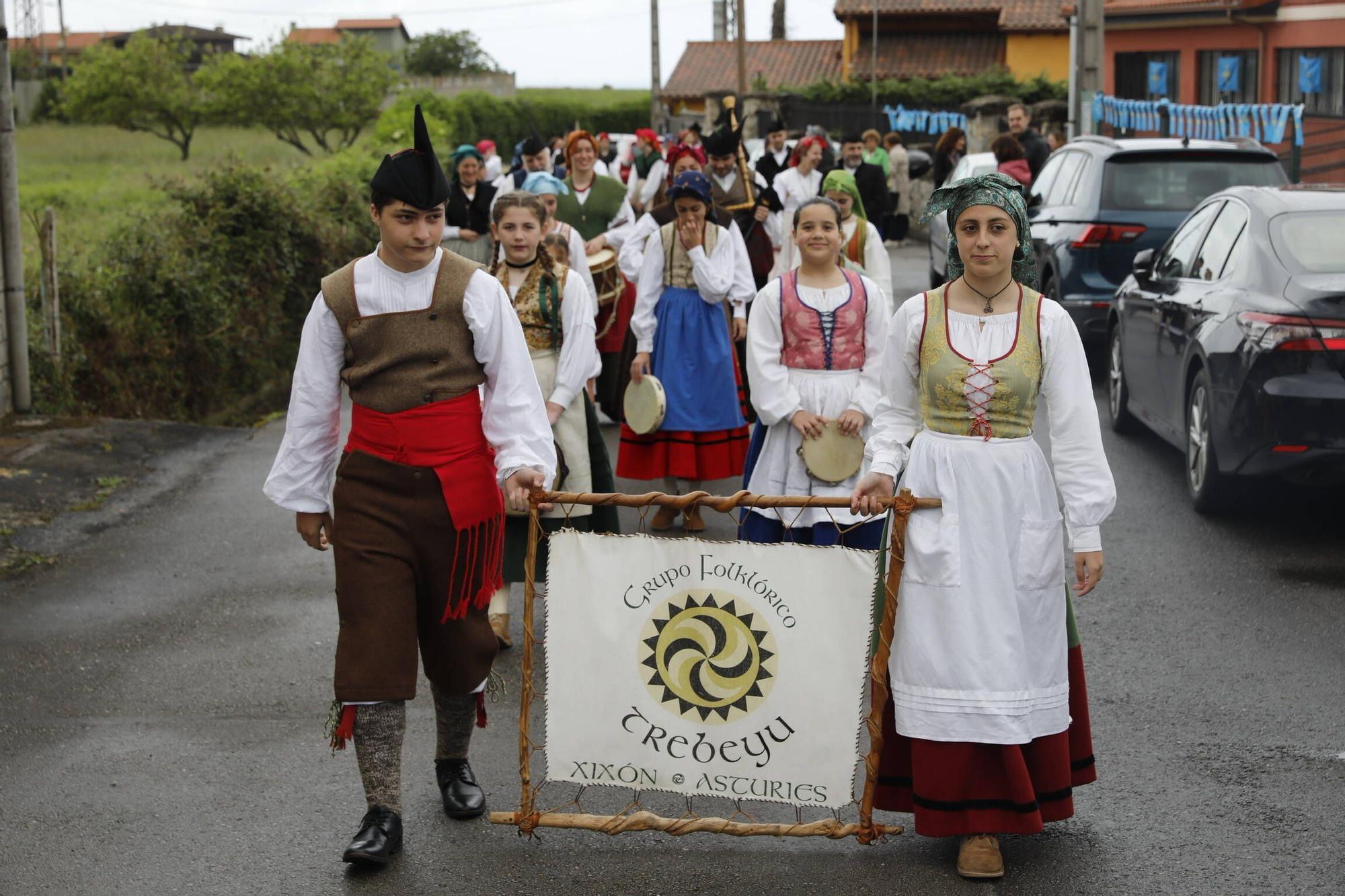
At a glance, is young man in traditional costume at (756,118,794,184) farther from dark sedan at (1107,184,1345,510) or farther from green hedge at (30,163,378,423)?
dark sedan at (1107,184,1345,510)

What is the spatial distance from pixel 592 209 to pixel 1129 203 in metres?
4.14

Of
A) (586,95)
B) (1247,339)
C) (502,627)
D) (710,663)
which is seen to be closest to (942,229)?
(1247,339)

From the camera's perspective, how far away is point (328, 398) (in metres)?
4.78

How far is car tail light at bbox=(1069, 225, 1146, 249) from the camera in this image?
12617 millimetres

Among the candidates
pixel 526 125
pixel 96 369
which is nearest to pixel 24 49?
pixel 526 125

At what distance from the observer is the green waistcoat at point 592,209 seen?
12.4 m

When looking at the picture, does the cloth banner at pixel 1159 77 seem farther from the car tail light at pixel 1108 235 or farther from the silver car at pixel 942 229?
the car tail light at pixel 1108 235

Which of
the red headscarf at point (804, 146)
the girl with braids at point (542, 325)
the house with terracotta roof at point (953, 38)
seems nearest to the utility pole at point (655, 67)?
the house with terracotta roof at point (953, 38)

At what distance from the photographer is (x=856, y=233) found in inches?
354

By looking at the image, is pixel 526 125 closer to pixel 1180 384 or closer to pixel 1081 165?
pixel 1081 165

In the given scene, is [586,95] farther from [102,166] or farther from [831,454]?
[831,454]

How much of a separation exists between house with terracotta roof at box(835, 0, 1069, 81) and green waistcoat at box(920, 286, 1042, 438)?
4681 centimetres

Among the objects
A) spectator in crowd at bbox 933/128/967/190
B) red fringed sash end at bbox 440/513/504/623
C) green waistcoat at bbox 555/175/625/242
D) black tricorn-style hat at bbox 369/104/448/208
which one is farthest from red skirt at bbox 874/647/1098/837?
spectator in crowd at bbox 933/128/967/190

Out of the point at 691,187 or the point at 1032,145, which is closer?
the point at 691,187
